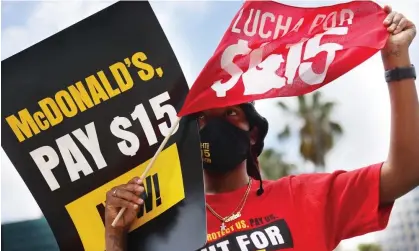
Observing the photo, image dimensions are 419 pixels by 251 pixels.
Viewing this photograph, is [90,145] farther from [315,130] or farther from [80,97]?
[315,130]

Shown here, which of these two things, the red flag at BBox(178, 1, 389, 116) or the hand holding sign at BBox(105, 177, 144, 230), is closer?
the hand holding sign at BBox(105, 177, 144, 230)

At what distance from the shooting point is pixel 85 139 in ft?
10.1

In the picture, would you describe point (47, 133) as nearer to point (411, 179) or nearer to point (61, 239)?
point (61, 239)

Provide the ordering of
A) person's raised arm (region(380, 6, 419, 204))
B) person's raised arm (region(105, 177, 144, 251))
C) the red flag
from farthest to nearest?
1. the red flag
2. person's raised arm (region(105, 177, 144, 251))
3. person's raised arm (region(380, 6, 419, 204))

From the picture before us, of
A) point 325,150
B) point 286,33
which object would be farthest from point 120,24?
point 325,150

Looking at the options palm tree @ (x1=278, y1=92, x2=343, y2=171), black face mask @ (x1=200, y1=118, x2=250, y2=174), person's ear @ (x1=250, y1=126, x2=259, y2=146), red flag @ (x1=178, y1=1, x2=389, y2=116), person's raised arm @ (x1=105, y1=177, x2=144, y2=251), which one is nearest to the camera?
person's raised arm @ (x1=105, y1=177, x2=144, y2=251)

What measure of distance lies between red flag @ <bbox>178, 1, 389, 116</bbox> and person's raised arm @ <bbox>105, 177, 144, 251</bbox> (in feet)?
1.16

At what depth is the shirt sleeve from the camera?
2.91 meters

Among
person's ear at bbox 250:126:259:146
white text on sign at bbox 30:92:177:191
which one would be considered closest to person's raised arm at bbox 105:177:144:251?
white text on sign at bbox 30:92:177:191

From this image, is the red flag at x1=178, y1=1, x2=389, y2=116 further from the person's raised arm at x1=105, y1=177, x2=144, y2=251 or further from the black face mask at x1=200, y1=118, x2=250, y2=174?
the person's raised arm at x1=105, y1=177, x2=144, y2=251

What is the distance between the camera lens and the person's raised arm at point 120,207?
115 inches

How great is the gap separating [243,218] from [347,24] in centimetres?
91

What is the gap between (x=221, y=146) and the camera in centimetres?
320

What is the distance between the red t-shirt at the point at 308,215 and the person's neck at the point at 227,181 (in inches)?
5.2
